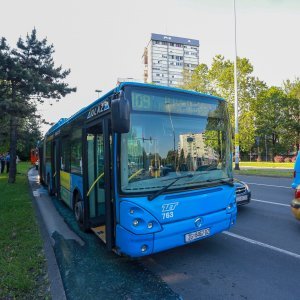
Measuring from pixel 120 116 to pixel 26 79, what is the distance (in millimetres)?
14366

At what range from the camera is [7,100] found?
14984mm

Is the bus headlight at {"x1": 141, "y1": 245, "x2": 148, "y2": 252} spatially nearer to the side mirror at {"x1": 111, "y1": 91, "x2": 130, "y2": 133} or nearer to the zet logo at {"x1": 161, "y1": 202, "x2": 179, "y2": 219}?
the zet logo at {"x1": 161, "y1": 202, "x2": 179, "y2": 219}

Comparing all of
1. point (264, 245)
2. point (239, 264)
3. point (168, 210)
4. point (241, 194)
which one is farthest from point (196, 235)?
point (241, 194)

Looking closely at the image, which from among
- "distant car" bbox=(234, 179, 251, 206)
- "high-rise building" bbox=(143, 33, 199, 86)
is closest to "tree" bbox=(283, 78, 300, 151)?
"distant car" bbox=(234, 179, 251, 206)

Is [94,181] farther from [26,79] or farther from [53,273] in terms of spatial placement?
[26,79]

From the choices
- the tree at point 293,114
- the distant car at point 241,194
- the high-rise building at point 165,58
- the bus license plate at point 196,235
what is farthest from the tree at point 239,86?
the high-rise building at point 165,58

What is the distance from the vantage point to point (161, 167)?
13.9ft

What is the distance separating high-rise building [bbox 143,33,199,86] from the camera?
4348 inches

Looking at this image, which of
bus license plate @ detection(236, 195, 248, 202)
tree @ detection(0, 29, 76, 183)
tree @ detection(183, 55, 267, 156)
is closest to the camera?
bus license plate @ detection(236, 195, 248, 202)

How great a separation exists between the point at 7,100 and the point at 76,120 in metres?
10.1

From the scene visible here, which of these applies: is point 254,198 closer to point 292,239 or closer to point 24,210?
point 292,239

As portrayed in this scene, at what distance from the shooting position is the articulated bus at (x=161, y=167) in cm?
390

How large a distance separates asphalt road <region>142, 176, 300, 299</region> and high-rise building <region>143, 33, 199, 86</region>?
344 feet

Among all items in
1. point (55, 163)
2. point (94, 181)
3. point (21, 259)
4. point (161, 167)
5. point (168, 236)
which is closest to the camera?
A: point (168, 236)
